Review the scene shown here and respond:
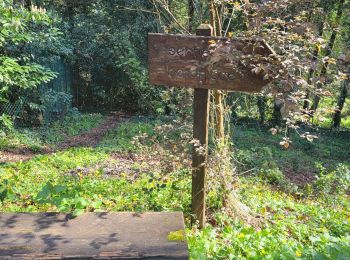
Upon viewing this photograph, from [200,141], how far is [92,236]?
1.77 meters

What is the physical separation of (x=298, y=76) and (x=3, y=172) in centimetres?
572

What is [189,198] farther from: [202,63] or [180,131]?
[180,131]

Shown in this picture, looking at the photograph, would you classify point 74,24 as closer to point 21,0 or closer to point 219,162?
point 21,0

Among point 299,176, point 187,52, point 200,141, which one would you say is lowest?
point 299,176

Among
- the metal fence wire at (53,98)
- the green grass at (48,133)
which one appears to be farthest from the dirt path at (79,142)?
the metal fence wire at (53,98)

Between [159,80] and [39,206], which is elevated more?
[159,80]

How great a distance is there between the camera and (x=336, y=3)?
1633cm

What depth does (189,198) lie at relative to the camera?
14.5 feet

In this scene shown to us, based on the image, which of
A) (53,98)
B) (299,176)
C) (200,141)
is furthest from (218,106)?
(53,98)

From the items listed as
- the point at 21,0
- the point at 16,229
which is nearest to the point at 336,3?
the point at 21,0

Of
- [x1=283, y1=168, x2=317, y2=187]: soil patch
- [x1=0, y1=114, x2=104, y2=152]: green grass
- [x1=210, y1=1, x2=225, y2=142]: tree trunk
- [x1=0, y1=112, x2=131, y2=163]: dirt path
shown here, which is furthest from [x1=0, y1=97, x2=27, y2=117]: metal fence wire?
[x1=210, y1=1, x2=225, y2=142]: tree trunk

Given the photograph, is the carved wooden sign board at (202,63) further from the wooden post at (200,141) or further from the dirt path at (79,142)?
the dirt path at (79,142)

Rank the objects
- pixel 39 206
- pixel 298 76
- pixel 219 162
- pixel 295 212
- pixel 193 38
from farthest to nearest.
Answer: pixel 295 212 < pixel 39 206 < pixel 219 162 < pixel 193 38 < pixel 298 76

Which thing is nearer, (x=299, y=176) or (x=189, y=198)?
(x=189, y=198)
